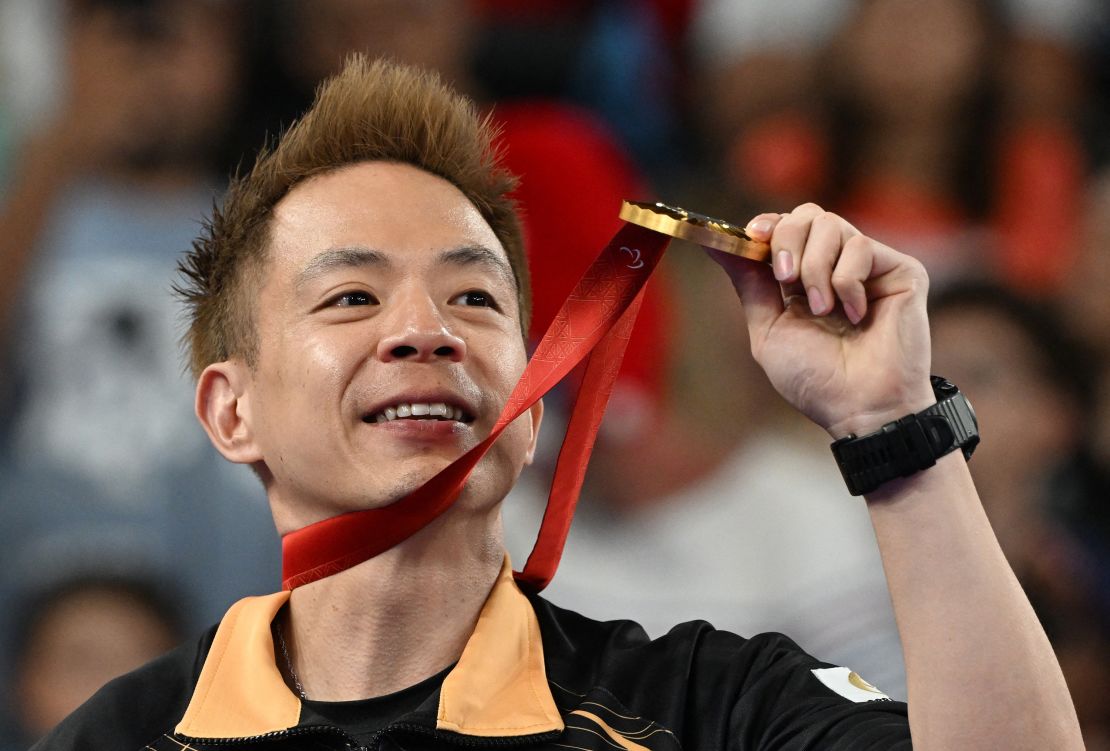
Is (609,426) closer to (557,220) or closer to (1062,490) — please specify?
(557,220)

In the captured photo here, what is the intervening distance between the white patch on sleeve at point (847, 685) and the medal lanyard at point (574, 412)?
50 centimetres

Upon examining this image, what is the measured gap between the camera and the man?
1.76 metres

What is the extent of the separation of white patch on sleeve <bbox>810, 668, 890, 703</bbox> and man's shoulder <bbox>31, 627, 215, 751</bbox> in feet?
3.36

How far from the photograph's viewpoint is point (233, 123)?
450cm

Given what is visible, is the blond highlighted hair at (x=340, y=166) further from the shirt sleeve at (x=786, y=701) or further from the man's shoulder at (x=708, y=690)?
the shirt sleeve at (x=786, y=701)

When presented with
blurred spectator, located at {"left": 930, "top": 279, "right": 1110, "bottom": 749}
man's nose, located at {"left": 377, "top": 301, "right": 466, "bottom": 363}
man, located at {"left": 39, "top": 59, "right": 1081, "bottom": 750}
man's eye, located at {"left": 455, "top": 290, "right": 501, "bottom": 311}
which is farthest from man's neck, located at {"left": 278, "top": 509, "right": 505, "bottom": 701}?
blurred spectator, located at {"left": 930, "top": 279, "right": 1110, "bottom": 749}

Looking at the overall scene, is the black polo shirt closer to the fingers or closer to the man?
the man

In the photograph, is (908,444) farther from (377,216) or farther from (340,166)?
(340,166)

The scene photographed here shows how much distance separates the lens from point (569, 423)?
2293 mm

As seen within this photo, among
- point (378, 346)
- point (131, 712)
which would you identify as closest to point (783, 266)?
point (378, 346)

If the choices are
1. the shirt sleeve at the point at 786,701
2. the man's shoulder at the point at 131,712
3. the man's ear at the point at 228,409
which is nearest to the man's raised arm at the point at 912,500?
the shirt sleeve at the point at 786,701

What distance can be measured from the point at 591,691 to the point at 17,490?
2611mm

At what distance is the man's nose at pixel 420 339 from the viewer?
2238 mm

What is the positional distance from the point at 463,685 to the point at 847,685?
22.3 inches
